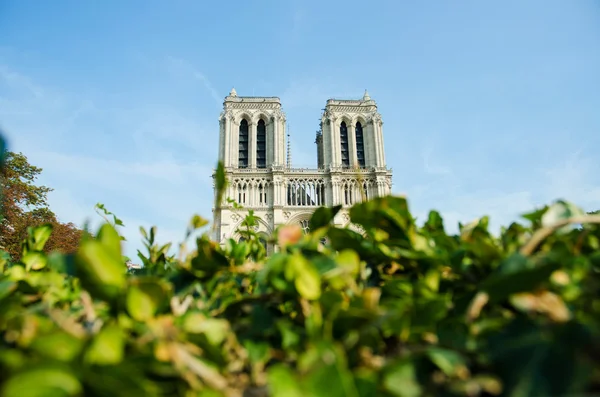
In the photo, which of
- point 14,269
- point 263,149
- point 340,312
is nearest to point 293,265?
point 340,312

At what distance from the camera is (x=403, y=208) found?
0.42m

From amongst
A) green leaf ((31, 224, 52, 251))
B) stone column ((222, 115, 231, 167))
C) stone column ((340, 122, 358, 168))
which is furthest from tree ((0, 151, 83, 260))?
stone column ((340, 122, 358, 168))

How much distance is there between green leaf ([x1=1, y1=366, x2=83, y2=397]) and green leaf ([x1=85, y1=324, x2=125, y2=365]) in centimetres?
2

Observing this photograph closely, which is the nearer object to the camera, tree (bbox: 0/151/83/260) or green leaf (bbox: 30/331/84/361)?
green leaf (bbox: 30/331/84/361)

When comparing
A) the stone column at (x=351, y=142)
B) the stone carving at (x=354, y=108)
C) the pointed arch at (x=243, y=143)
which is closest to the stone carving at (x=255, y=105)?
the pointed arch at (x=243, y=143)

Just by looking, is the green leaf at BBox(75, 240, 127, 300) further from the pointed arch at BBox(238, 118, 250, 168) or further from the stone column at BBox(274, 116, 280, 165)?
the pointed arch at BBox(238, 118, 250, 168)

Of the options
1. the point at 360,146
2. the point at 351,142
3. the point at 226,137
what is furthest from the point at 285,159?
the point at 360,146

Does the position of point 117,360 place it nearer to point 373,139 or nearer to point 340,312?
point 340,312

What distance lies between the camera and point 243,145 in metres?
21.2

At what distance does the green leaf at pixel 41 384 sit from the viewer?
0.64ft

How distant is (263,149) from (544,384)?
70.5 ft

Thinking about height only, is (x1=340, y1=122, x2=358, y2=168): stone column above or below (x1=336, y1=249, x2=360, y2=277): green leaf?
above

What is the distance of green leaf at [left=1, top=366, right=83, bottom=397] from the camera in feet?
0.64

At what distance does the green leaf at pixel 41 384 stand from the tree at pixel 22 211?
12.1 meters
